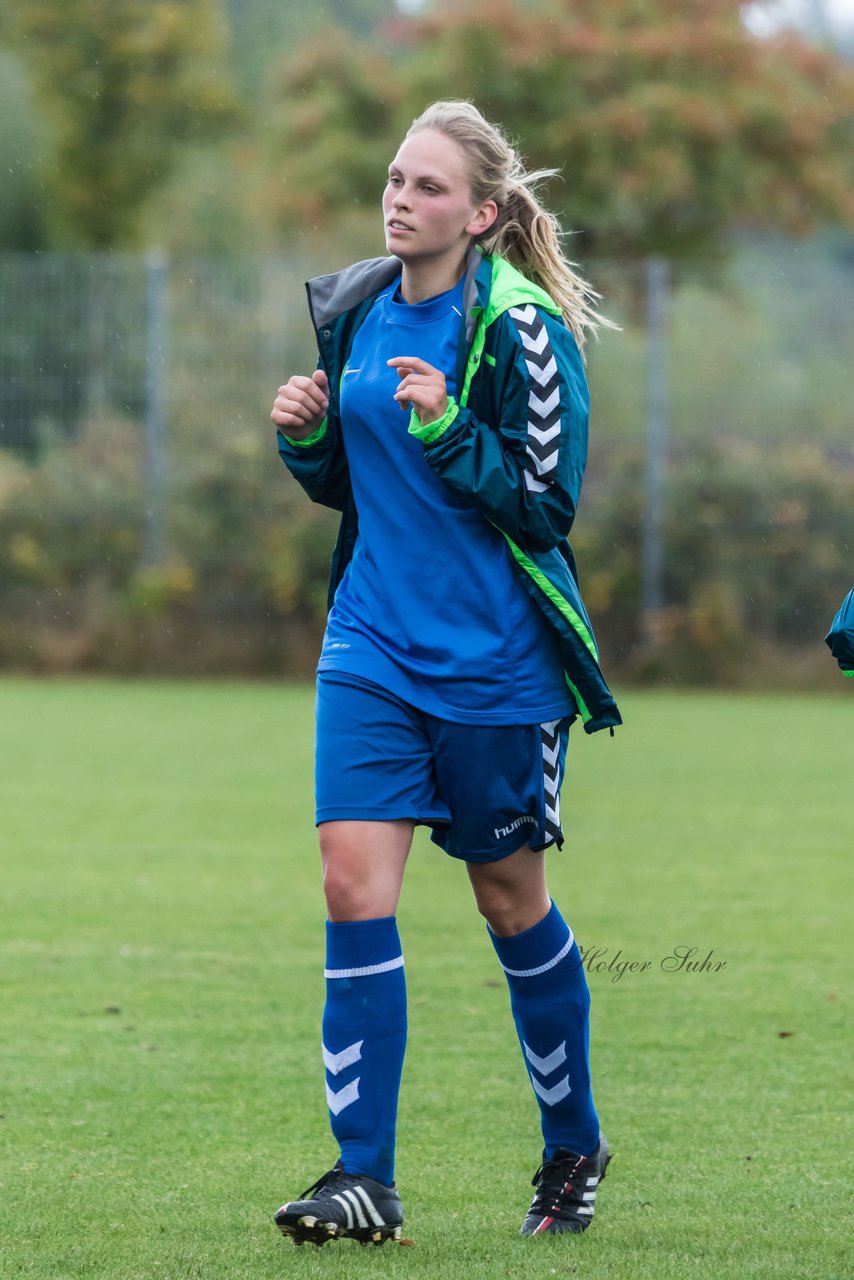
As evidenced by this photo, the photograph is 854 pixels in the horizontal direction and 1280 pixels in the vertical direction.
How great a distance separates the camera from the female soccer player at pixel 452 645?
400cm

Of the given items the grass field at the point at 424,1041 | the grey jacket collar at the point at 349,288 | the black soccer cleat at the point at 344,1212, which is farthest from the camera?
the grey jacket collar at the point at 349,288

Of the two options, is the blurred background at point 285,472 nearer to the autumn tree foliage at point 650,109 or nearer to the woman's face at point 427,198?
the autumn tree foliage at point 650,109

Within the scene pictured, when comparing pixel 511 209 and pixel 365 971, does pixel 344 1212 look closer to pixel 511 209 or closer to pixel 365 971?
pixel 365 971

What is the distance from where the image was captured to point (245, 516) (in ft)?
64.6

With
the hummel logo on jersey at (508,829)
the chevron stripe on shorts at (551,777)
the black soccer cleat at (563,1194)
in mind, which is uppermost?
the chevron stripe on shorts at (551,777)

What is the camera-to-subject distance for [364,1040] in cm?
400

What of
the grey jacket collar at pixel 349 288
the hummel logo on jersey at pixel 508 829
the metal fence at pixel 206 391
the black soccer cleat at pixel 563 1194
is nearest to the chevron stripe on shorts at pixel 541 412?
the grey jacket collar at pixel 349 288

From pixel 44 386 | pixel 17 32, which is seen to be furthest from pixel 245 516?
pixel 17 32

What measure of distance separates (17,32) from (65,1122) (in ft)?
106

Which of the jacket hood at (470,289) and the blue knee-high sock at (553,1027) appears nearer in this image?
A: the jacket hood at (470,289)

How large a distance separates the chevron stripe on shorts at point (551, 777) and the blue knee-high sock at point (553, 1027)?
0.19 metres

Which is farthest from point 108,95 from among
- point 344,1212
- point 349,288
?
point 344,1212

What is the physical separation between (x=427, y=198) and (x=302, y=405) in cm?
47

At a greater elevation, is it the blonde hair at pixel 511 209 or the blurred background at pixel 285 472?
the blonde hair at pixel 511 209
